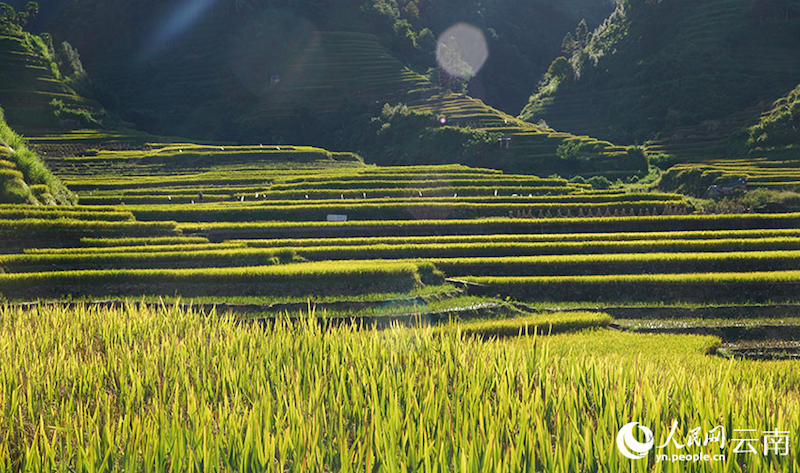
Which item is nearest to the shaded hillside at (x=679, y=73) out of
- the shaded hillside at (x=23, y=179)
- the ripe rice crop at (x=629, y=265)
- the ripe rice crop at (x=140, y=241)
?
the ripe rice crop at (x=629, y=265)

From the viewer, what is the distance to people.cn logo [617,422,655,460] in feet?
19.2

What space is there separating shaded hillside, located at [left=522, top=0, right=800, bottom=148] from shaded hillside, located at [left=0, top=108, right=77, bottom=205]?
6506 cm

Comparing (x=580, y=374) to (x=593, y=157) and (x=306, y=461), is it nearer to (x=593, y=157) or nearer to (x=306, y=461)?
(x=306, y=461)

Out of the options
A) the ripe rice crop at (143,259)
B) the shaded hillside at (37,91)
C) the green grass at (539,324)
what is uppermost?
the shaded hillside at (37,91)

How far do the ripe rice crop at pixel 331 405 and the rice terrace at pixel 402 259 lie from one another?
0.08 m

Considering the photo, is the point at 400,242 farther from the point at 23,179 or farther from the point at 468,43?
the point at 468,43

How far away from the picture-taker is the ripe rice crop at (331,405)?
224 inches

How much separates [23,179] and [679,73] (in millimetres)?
81838

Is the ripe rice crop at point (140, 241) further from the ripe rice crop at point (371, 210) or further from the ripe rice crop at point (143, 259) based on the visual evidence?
the ripe rice crop at point (371, 210)

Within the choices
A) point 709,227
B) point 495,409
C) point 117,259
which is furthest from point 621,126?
point 495,409

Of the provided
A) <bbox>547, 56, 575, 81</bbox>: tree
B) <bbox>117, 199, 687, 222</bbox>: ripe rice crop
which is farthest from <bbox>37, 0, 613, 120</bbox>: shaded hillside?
<bbox>117, 199, 687, 222</bbox>: ripe rice crop

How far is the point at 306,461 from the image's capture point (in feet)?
18.4

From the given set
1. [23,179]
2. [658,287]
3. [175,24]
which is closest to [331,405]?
[658,287]

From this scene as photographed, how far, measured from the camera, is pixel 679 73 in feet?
243
